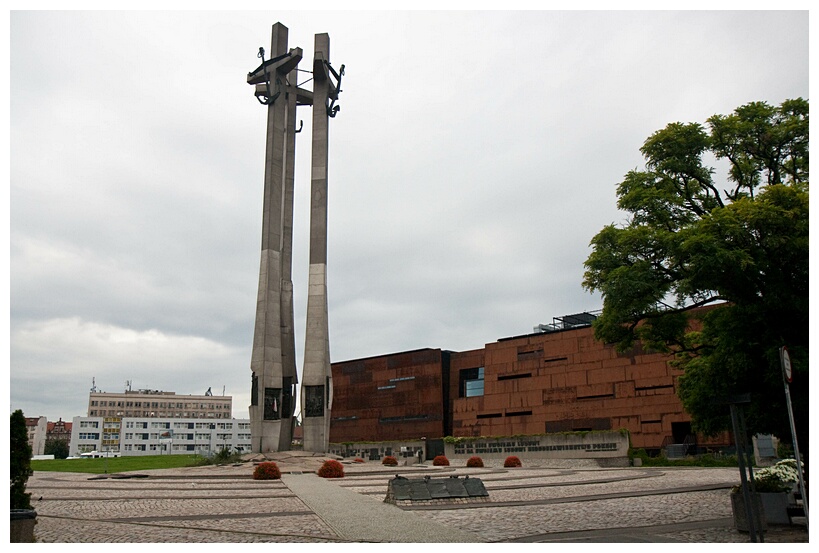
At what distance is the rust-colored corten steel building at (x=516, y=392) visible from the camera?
46594mm

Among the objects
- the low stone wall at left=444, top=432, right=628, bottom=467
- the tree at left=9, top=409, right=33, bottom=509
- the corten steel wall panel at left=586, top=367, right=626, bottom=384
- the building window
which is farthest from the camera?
the building window

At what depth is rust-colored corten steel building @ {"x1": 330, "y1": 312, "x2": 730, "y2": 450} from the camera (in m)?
46.6

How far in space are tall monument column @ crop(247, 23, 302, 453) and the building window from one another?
22644 mm

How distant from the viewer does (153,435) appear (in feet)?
439

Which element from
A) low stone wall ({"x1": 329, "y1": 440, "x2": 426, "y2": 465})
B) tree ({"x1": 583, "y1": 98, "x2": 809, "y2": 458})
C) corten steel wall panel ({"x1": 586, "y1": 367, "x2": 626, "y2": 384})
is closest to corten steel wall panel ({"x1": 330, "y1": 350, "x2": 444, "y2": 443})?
low stone wall ({"x1": 329, "y1": 440, "x2": 426, "y2": 465})

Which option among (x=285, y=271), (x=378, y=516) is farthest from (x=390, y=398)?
(x=378, y=516)

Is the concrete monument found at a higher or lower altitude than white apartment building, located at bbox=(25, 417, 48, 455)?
higher

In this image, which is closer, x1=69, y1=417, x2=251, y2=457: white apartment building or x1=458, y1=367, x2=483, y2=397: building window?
x1=458, y1=367, x2=483, y2=397: building window

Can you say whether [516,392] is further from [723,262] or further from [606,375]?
[723,262]

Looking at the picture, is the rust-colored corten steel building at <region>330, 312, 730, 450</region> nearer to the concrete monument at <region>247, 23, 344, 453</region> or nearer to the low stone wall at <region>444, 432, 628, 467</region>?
the low stone wall at <region>444, 432, 628, 467</region>

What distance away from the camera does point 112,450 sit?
134 meters

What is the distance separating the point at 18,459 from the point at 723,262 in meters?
11.6

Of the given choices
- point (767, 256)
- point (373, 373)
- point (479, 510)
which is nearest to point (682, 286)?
point (767, 256)

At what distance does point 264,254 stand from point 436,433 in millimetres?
28659
